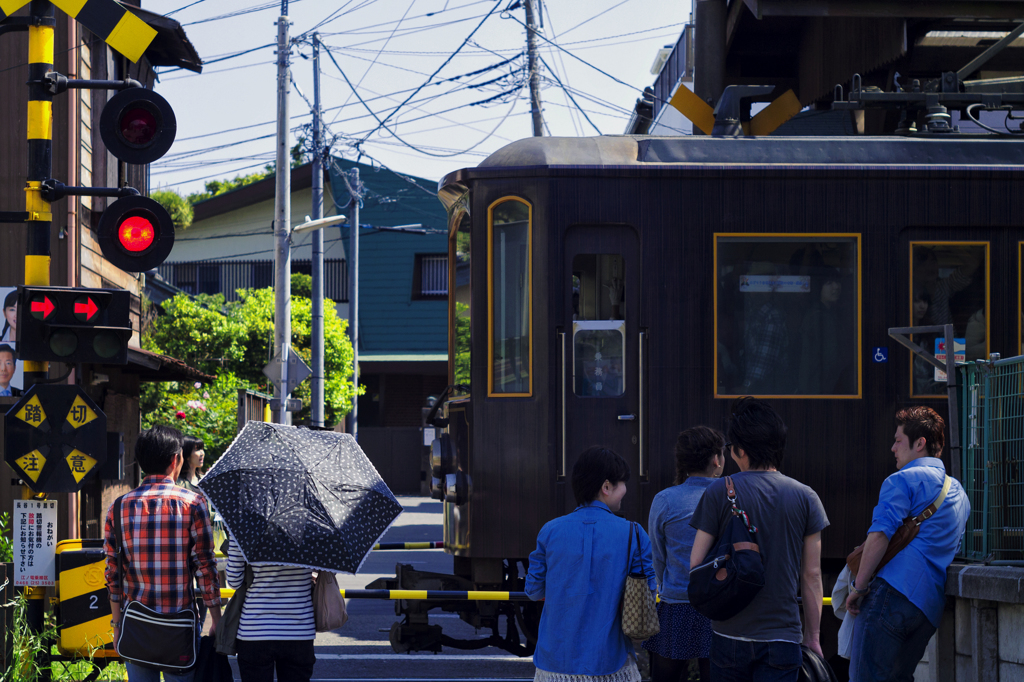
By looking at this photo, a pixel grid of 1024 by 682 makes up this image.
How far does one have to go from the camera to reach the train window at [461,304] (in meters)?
7.17

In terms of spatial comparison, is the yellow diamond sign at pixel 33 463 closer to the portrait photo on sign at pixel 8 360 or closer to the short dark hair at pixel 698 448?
the short dark hair at pixel 698 448

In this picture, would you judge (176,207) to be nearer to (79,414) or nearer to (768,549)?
(79,414)

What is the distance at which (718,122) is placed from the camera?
796 centimetres

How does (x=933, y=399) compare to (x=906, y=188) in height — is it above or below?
below

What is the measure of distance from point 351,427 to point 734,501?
74.3 ft

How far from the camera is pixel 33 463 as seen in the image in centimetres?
649

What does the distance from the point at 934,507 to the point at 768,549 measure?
119 cm

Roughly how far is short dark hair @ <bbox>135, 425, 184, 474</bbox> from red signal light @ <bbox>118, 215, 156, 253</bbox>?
7.51 ft

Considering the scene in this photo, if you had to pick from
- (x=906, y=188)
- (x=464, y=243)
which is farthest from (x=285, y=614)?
(x=906, y=188)

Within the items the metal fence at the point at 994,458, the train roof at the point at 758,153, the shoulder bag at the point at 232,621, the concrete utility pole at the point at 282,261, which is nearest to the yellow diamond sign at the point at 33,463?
the shoulder bag at the point at 232,621

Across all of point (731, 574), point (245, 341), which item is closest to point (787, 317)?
point (731, 574)

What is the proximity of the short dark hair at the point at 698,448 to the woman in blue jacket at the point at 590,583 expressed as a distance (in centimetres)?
94

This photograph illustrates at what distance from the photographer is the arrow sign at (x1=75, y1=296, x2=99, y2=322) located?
6691 millimetres

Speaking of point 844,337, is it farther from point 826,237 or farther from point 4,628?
point 4,628
